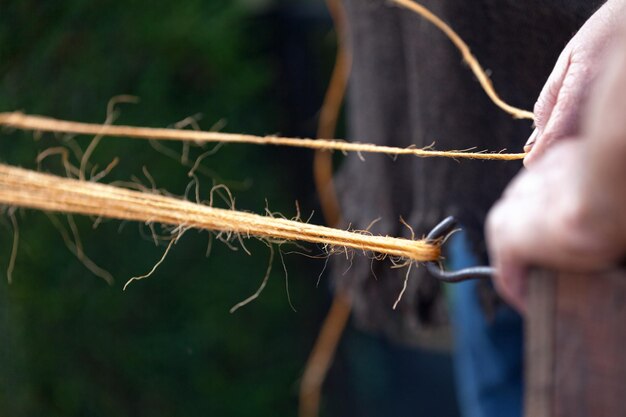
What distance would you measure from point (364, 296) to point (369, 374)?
1020 mm

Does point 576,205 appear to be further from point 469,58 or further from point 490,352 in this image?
point 490,352

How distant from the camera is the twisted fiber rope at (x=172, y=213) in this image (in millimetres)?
616

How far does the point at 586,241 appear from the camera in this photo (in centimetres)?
38

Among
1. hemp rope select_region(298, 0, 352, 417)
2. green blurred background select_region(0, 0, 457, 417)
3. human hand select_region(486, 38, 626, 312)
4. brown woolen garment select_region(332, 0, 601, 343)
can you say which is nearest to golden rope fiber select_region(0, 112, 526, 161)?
brown woolen garment select_region(332, 0, 601, 343)

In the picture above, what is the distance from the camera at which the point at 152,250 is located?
192cm

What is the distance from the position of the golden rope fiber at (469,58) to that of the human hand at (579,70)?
169 mm

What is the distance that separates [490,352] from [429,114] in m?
0.39

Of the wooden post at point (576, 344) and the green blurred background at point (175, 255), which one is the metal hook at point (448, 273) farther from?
the green blurred background at point (175, 255)

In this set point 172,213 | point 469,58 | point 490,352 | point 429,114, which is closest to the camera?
point 172,213

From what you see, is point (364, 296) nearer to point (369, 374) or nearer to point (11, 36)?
point (11, 36)

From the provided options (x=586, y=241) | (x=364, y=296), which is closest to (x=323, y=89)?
(x=364, y=296)

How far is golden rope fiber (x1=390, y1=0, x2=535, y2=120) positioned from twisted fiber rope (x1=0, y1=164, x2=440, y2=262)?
195 millimetres

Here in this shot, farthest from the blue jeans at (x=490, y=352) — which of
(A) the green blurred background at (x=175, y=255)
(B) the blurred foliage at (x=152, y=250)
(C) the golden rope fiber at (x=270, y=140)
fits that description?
(B) the blurred foliage at (x=152, y=250)

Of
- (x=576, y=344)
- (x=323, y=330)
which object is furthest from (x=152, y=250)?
(x=576, y=344)
